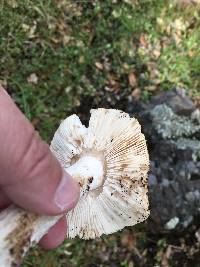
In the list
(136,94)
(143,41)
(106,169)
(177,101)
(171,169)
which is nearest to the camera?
(106,169)

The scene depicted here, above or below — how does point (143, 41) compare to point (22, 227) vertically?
below

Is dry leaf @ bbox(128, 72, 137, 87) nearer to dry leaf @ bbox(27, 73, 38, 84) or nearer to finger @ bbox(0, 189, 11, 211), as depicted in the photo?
dry leaf @ bbox(27, 73, 38, 84)

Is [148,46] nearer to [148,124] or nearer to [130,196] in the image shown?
[148,124]

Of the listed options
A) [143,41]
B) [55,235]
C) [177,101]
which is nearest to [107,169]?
[55,235]

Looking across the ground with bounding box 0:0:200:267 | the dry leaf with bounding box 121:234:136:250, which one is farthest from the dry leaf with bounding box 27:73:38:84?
the dry leaf with bounding box 121:234:136:250

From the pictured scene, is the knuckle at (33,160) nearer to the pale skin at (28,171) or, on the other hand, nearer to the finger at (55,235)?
the pale skin at (28,171)

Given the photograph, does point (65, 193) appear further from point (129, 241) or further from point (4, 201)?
point (129, 241)

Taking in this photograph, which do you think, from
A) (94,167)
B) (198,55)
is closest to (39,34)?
(198,55)
